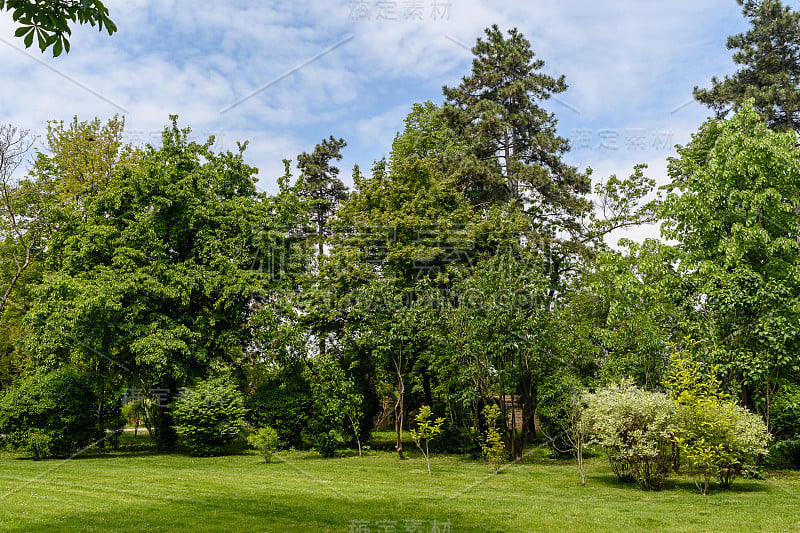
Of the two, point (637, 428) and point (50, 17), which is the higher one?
point (50, 17)

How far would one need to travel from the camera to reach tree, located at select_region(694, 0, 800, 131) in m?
25.4

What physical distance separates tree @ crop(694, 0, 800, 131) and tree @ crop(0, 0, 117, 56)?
87.5 feet

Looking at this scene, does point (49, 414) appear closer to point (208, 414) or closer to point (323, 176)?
point (208, 414)

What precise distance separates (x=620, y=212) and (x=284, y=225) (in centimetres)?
1583

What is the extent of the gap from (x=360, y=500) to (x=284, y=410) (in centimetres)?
1084

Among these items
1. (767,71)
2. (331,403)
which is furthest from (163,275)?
(767,71)

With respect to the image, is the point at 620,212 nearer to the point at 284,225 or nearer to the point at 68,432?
the point at 284,225

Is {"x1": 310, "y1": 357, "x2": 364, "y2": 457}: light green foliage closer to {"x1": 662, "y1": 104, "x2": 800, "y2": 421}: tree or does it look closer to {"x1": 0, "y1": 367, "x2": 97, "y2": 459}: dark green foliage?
{"x1": 0, "y1": 367, "x2": 97, "y2": 459}: dark green foliage

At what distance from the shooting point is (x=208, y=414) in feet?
63.8

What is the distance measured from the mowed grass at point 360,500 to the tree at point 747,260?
3.04m

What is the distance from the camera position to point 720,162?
17141 mm

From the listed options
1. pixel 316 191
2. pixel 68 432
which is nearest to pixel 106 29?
pixel 68 432

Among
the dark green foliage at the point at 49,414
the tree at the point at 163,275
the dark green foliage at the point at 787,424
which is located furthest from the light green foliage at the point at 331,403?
the dark green foliage at the point at 787,424

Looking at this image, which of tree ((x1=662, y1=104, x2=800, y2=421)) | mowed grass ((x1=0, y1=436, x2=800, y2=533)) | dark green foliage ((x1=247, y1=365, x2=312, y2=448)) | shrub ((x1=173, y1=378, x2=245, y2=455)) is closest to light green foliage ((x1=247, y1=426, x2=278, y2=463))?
mowed grass ((x1=0, y1=436, x2=800, y2=533))
